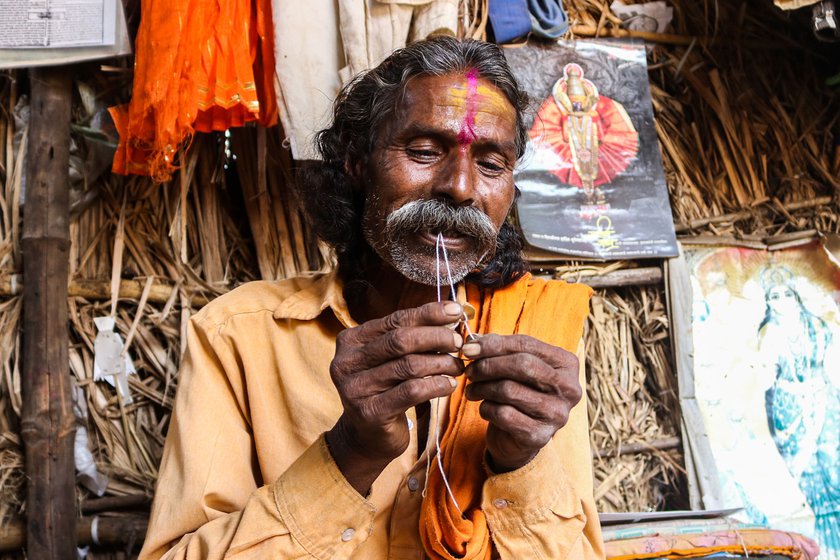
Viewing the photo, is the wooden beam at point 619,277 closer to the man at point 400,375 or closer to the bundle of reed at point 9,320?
the man at point 400,375

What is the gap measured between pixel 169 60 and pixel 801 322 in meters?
2.66

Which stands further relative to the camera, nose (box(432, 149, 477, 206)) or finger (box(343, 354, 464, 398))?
nose (box(432, 149, 477, 206))

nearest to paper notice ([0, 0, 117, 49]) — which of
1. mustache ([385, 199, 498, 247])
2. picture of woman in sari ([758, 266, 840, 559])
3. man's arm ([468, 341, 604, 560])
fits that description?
mustache ([385, 199, 498, 247])

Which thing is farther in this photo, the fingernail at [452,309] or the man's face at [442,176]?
the man's face at [442,176]

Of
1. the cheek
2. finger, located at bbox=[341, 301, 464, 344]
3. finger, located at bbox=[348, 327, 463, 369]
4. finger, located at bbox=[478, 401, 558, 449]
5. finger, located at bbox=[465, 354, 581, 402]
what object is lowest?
finger, located at bbox=[478, 401, 558, 449]

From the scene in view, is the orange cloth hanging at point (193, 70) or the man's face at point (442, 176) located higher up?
the orange cloth hanging at point (193, 70)

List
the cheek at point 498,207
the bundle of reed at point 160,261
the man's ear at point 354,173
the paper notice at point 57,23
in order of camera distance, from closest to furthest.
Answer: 1. the cheek at point 498,207
2. the man's ear at point 354,173
3. the paper notice at point 57,23
4. the bundle of reed at point 160,261

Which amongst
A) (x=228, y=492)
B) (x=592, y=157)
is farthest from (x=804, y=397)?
(x=228, y=492)

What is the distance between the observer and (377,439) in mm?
1240

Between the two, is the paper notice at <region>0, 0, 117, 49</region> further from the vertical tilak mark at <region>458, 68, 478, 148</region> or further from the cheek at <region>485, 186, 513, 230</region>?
the cheek at <region>485, 186, 513, 230</region>

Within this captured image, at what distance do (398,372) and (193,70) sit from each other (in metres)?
1.34

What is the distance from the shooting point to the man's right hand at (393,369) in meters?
1.16

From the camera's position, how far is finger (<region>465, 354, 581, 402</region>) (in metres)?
1.18

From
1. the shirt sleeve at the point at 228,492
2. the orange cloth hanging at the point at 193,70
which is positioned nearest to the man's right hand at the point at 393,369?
the shirt sleeve at the point at 228,492
